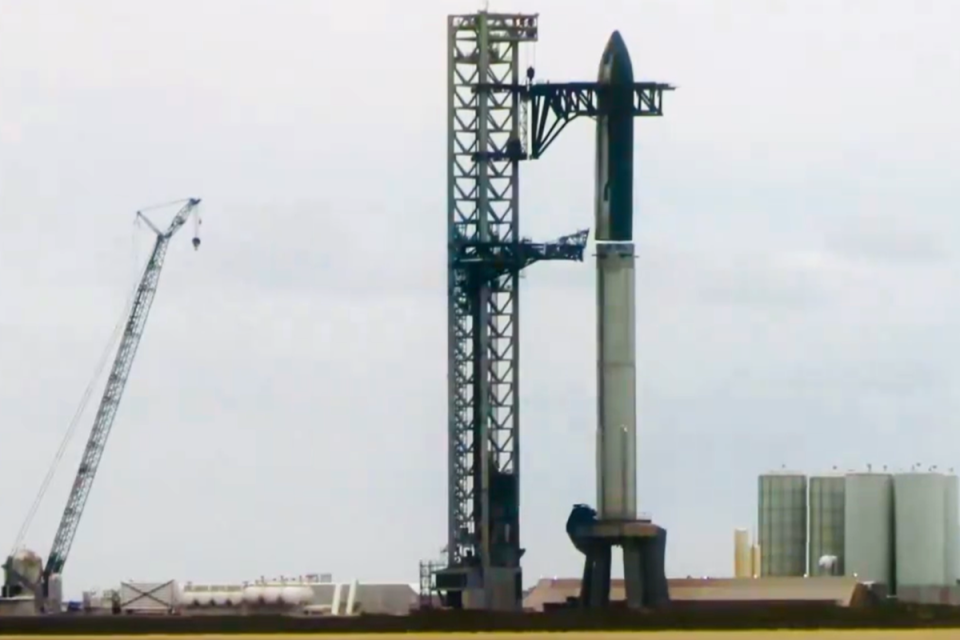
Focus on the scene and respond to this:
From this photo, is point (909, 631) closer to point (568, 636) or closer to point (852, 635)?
point (852, 635)

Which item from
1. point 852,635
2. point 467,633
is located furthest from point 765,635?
point 467,633

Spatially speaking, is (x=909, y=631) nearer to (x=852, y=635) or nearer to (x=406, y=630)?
(x=852, y=635)

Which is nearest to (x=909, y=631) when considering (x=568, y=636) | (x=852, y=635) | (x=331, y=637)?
(x=852, y=635)

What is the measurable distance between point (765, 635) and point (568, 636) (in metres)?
11.3

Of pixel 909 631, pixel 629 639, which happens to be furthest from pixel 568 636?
pixel 909 631

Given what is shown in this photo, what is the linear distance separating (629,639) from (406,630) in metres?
14.7

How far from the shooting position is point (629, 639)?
192250 mm

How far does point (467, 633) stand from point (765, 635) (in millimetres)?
17939

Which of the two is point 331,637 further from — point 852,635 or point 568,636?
point 852,635

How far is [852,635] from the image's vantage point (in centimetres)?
19338

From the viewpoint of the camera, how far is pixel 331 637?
199375mm

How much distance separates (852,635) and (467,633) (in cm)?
2253

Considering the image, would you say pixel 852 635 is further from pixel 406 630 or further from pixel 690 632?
pixel 406 630

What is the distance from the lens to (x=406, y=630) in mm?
199750
